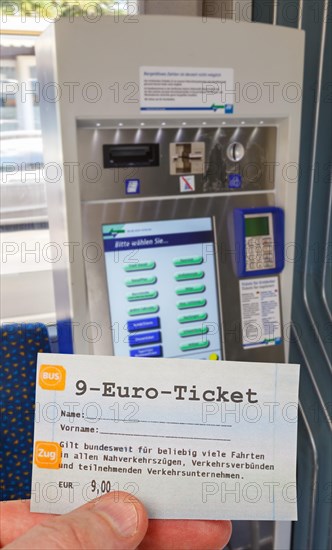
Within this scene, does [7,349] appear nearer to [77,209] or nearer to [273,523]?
[77,209]

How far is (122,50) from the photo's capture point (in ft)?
5.12

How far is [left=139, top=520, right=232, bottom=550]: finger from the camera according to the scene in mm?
925

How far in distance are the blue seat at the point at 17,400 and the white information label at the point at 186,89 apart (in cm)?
99

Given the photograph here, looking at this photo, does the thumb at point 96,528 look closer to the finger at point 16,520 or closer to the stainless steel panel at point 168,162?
the finger at point 16,520

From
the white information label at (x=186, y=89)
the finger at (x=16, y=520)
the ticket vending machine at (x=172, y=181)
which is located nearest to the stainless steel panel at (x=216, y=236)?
the ticket vending machine at (x=172, y=181)

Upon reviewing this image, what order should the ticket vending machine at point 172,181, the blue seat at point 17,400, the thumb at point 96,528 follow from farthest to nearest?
the blue seat at point 17,400 → the ticket vending machine at point 172,181 → the thumb at point 96,528

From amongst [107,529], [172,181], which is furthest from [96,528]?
[172,181]

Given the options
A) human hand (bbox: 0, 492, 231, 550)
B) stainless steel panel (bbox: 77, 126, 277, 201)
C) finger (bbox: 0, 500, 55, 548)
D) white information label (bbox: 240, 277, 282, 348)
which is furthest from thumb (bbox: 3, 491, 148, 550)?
white information label (bbox: 240, 277, 282, 348)

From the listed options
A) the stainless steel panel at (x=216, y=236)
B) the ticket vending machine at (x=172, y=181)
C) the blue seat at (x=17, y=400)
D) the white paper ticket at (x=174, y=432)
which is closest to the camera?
the white paper ticket at (x=174, y=432)

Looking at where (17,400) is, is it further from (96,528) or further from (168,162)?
(96,528)

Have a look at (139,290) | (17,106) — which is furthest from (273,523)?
(17,106)

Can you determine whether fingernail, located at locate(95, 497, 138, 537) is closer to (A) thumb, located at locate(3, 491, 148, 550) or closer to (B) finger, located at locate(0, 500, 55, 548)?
(A) thumb, located at locate(3, 491, 148, 550)

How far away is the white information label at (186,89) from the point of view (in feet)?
5.29

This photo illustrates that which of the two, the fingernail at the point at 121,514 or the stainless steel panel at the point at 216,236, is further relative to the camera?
the stainless steel panel at the point at 216,236
